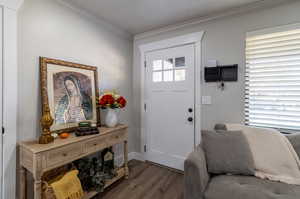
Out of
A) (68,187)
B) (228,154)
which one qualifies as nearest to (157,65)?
(228,154)

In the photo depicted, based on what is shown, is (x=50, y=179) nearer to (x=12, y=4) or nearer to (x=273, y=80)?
(x=12, y=4)

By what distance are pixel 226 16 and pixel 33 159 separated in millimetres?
2825

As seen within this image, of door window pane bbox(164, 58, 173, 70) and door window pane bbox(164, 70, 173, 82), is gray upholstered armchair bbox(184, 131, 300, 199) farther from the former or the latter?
door window pane bbox(164, 58, 173, 70)

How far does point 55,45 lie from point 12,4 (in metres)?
0.48

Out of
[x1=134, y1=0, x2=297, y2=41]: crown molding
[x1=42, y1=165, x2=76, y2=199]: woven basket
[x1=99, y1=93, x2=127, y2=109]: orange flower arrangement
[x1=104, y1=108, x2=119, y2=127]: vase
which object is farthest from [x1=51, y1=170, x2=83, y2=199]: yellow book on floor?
[x1=134, y1=0, x2=297, y2=41]: crown molding

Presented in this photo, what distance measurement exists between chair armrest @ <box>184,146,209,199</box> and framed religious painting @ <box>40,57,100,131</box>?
4.73ft

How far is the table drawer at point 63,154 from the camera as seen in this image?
137 centimetres

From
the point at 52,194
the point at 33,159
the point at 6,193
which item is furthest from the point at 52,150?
the point at 6,193

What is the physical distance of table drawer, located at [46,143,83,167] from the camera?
1367 millimetres

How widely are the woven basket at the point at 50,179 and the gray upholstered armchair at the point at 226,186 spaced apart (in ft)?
4.17

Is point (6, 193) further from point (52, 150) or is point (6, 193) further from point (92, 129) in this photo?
point (92, 129)

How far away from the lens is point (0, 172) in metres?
1.39

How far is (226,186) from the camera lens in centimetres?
125

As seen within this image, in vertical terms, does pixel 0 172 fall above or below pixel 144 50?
below
